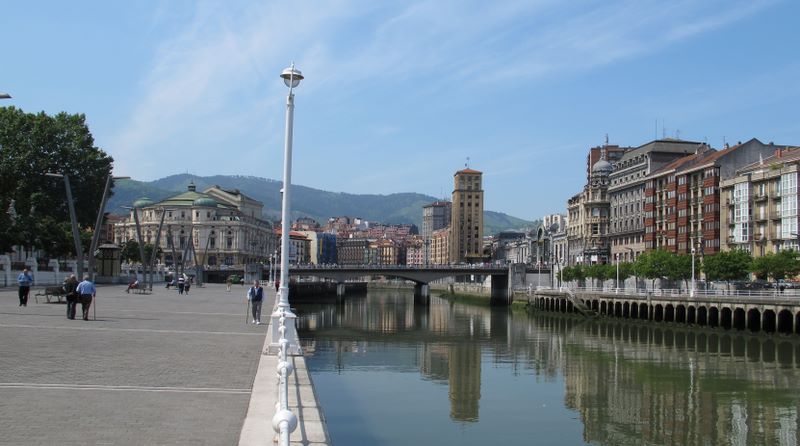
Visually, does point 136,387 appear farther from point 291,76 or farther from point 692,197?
point 692,197

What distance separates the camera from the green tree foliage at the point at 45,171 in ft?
252

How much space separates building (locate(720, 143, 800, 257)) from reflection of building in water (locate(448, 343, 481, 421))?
153ft

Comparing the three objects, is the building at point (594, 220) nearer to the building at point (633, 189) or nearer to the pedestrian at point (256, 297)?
the building at point (633, 189)

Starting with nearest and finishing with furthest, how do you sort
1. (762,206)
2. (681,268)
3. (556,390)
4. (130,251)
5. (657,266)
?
1. (556,390)
2. (681,268)
3. (762,206)
4. (657,266)
5. (130,251)

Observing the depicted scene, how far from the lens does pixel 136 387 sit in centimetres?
→ 1559

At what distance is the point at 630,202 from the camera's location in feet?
415

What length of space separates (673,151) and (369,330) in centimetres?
7177

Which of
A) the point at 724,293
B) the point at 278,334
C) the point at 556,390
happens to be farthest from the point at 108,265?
the point at 278,334

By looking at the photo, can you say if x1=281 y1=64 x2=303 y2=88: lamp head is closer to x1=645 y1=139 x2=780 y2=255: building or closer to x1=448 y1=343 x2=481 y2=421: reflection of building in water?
x1=448 y1=343 x2=481 y2=421: reflection of building in water

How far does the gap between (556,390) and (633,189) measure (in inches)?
3870

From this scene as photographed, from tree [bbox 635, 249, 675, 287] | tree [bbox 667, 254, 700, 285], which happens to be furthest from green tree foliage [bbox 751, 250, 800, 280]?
tree [bbox 635, 249, 675, 287]

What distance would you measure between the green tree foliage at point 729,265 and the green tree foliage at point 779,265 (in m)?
2.43

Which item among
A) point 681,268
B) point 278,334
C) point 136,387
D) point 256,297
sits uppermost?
point 681,268

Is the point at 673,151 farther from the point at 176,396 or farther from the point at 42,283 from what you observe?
the point at 176,396
